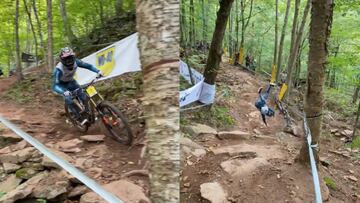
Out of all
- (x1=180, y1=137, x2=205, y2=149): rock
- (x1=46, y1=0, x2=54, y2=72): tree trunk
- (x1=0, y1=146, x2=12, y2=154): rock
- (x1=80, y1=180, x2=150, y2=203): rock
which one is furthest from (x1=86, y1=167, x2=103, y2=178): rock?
(x1=46, y1=0, x2=54, y2=72): tree trunk

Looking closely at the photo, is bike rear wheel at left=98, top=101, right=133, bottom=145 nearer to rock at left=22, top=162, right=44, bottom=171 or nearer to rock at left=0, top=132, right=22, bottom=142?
rock at left=22, top=162, right=44, bottom=171

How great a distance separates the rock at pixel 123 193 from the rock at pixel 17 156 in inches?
62.2

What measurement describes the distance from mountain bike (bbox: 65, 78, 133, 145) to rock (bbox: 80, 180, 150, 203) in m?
1.37

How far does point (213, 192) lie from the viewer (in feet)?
17.0

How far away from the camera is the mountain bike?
622 centimetres

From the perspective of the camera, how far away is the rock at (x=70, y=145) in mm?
6207

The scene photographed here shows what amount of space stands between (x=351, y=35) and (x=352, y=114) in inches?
242

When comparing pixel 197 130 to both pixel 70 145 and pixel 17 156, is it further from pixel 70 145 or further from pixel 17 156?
pixel 17 156

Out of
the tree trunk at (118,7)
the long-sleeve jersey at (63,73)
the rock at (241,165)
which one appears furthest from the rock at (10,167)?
the tree trunk at (118,7)

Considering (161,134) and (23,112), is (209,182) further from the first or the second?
(23,112)

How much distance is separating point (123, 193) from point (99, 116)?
223 centimetres

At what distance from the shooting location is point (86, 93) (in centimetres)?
679

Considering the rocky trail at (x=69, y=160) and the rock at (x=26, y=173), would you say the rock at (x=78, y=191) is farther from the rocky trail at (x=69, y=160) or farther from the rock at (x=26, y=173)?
the rock at (x=26, y=173)

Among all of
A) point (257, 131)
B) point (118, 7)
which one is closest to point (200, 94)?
point (257, 131)
